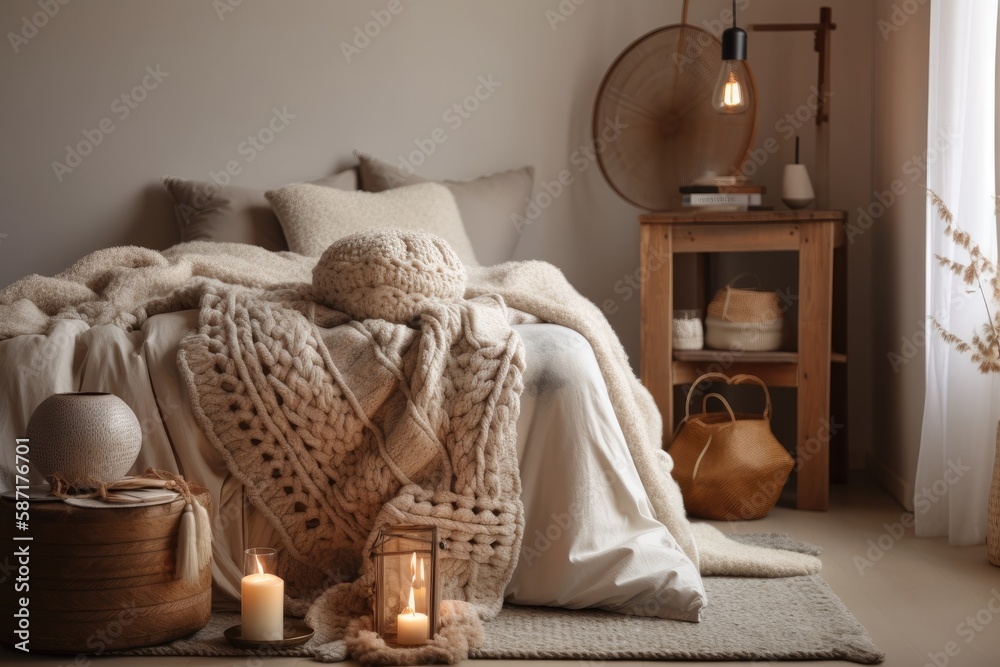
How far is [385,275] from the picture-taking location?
1990 mm

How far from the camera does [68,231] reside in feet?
12.0

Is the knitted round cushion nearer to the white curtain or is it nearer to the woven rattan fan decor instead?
the white curtain

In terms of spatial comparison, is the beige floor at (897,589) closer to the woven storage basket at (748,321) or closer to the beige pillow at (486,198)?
the woven storage basket at (748,321)

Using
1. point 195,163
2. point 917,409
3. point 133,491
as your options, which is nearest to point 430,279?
point 133,491

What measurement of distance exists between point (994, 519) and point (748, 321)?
922 mm

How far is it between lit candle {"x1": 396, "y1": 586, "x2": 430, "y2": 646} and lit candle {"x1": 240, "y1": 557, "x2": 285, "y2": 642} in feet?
0.68

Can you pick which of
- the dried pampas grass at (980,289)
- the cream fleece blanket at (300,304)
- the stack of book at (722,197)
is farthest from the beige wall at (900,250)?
the cream fleece blanket at (300,304)

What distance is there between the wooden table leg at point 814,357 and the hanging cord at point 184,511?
1828 mm

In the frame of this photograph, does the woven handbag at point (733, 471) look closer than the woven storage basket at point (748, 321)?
Yes

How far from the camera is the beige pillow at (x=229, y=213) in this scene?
131 inches

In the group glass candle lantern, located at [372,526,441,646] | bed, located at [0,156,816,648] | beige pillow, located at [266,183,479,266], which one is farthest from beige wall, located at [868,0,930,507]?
glass candle lantern, located at [372,526,441,646]

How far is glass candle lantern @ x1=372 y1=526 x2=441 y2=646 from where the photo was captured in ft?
5.65

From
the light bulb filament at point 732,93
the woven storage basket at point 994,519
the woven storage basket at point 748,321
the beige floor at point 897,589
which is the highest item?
the light bulb filament at point 732,93

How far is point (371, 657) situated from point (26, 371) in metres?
0.84
